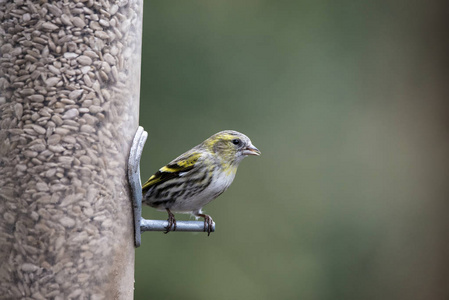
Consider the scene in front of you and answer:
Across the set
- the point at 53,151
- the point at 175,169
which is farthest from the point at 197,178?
the point at 53,151

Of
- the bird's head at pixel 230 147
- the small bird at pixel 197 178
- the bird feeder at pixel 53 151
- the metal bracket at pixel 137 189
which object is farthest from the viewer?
the bird's head at pixel 230 147

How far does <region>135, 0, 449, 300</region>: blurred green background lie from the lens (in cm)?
768

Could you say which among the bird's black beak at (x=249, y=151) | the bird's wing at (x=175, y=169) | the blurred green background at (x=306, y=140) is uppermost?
the bird's black beak at (x=249, y=151)

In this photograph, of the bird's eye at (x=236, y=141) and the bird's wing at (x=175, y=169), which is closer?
the bird's wing at (x=175, y=169)

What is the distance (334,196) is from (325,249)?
0.64 m

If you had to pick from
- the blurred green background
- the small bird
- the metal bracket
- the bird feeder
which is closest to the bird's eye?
the small bird

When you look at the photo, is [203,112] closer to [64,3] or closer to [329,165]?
[329,165]

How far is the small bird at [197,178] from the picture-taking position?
3.84 m

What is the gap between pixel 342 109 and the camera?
8594mm

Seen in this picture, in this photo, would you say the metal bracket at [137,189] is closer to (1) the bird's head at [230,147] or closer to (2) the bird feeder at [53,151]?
(2) the bird feeder at [53,151]

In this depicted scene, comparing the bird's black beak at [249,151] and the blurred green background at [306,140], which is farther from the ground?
the bird's black beak at [249,151]

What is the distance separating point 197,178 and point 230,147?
0.36m


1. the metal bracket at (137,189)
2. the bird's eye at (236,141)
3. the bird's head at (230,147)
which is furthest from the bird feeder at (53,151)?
the bird's eye at (236,141)

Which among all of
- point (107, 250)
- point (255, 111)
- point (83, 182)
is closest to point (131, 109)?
point (83, 182)
